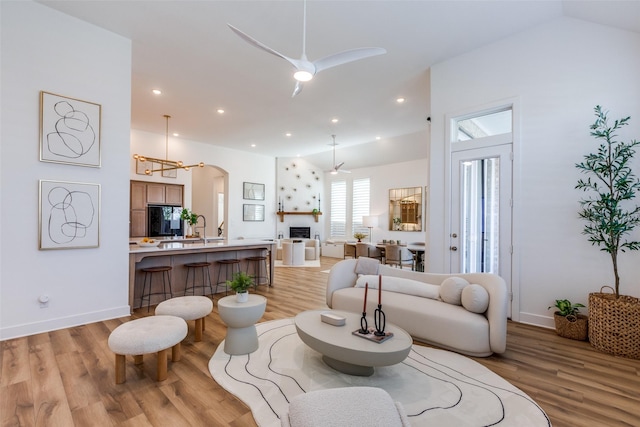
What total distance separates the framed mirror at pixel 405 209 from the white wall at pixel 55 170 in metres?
7.50

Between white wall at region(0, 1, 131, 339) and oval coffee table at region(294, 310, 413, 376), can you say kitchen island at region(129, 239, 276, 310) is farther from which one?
oval coffee table at region(294, 310, 413, 376)

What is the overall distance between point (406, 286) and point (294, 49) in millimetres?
3613

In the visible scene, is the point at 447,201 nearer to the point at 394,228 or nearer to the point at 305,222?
the point at 394,228

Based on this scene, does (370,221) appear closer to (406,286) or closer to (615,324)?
(406,286)

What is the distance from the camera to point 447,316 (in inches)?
117

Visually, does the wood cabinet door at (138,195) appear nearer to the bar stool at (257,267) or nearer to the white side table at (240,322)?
the bar stool at (257,267)

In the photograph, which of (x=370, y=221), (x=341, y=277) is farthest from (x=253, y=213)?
(x=341, y=277)

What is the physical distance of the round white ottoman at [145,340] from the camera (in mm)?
2238

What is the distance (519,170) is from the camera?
3.88 meters

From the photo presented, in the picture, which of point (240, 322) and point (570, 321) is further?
point (570, 321)

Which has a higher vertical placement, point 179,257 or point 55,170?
point 55,170

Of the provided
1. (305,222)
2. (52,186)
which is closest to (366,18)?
(52,186)

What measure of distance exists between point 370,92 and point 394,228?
5071 mm

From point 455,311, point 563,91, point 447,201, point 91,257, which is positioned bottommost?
point 455,311
